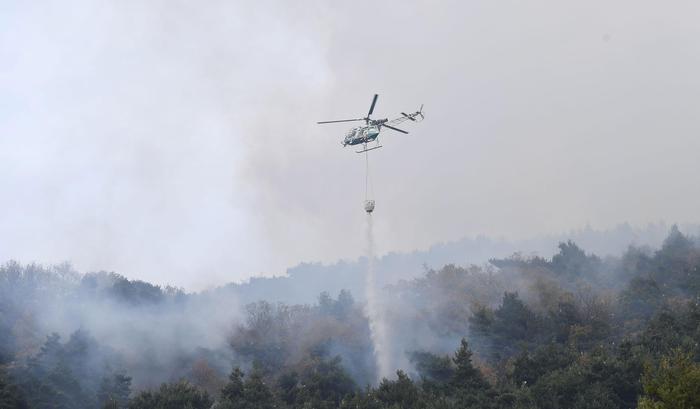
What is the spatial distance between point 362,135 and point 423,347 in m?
50.7

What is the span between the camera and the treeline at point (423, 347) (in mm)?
53062

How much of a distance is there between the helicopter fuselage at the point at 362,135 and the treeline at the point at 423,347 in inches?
797

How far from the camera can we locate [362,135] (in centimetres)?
5631

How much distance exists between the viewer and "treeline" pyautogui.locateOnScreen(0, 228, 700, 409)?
174ft

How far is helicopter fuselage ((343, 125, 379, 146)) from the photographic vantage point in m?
55.8

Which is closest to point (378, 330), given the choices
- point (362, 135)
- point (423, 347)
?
point (423, 347)

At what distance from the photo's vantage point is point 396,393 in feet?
181

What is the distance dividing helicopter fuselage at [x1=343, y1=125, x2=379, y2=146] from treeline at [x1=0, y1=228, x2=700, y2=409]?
2024 centimetres

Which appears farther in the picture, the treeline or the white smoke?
the white smoke

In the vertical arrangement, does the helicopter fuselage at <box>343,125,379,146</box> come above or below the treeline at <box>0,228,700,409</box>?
above

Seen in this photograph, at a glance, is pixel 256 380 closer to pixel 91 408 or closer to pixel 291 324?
pixel 91 408

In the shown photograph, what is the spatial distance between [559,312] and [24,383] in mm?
60800

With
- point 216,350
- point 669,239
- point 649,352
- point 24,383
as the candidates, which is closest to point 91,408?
point 24,383

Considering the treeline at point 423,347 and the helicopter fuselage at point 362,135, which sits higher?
the helicopter fuselage at point 362,135
